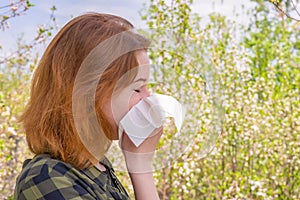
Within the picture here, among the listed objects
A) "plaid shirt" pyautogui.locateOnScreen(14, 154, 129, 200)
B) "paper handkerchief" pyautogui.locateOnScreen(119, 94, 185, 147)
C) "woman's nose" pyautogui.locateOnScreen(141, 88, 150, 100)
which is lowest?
"plaid shirt" pyautogui.locateOnScreen(14, 154, 129, 200)

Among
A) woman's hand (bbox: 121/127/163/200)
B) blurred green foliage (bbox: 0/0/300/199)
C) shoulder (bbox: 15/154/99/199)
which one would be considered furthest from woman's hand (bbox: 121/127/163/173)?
blurred green foliage (bbox: 0/0/300/199)

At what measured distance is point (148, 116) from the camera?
107 cm

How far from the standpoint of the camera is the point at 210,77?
1.23 metres

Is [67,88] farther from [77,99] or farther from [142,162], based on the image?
[142,162]

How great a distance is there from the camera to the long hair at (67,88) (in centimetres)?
107

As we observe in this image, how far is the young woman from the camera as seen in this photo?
3.45ft

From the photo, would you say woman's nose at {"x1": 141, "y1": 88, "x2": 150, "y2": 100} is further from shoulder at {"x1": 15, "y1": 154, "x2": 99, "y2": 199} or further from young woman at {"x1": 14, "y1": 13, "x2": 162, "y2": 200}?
shoulder at {"x1": 15, "y1": 154, "x2": 99, "y2": 199}

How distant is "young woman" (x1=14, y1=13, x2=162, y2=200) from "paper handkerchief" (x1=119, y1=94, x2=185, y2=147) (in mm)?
14

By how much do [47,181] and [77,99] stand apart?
0.16 meters

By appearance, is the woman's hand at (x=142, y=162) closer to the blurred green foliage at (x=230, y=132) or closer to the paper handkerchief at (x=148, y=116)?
the paper handkerchief at (x=148, y=116)

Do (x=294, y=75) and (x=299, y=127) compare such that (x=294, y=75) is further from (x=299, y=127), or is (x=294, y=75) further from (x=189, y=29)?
(x=189, y=29)

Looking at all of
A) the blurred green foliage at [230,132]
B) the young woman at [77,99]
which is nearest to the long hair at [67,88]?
the young woman at [77,99]

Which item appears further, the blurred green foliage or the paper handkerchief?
the blurred green foliage

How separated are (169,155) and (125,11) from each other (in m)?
Answer: 0.34
